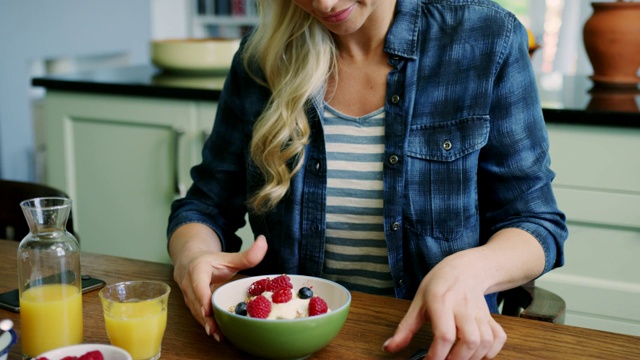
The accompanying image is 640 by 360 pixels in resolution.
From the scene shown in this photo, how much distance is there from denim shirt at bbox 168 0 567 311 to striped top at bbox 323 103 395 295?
20 millimetres

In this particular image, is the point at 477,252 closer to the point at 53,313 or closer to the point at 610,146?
the point at 53,313

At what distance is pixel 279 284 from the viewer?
2.94 feet

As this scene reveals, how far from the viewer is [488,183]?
1195 millimetres

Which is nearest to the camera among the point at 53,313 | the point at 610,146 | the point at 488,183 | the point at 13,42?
the point at 53,313

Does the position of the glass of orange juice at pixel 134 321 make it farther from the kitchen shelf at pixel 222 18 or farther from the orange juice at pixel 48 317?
the kitchen shelf at pixel 222 18

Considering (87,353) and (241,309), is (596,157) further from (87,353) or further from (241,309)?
(87,353)

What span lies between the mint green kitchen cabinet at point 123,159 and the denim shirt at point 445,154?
87 centimetres

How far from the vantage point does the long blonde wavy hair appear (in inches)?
48.8

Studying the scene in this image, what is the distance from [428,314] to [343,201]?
401 mm

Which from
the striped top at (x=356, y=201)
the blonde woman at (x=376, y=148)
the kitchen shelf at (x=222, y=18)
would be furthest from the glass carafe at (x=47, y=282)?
the kitchen shelf at (x=222, y=18)

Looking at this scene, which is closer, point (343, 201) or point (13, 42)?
point (343, 201)

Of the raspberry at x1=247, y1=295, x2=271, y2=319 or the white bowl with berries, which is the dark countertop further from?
the white bowl with berries

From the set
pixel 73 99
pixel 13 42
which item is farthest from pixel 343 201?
pixel 13 42

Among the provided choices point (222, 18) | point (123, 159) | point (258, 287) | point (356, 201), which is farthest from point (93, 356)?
point (222, 18)
